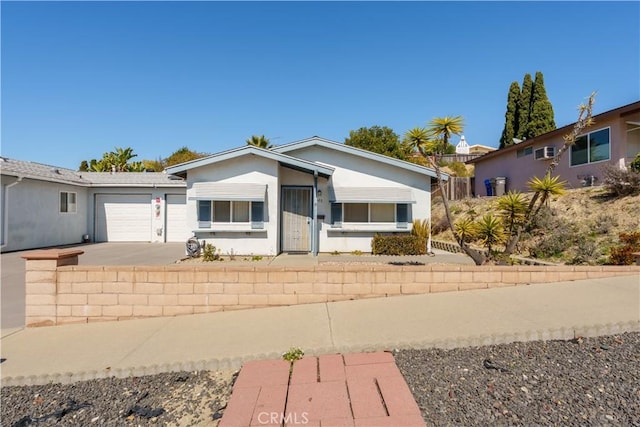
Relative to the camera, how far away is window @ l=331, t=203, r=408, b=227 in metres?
12.8

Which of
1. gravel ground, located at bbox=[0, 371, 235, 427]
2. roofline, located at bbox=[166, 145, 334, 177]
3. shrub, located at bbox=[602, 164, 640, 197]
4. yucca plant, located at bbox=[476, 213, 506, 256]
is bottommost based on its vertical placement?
gravel ground, located at bbox=[0, 371, 235, 427]

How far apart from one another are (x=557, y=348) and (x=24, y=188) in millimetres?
17961

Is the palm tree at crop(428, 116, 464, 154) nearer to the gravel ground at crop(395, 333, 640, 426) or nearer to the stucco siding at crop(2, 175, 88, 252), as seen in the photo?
the gravel ground at crop(395, 333, 640, 426)

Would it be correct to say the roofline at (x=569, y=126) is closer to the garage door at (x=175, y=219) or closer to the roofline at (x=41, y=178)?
the garage door at (x=175, y=219)

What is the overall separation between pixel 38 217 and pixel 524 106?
1398 inches

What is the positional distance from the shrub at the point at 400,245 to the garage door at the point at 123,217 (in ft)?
38.8

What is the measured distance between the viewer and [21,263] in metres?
10.5

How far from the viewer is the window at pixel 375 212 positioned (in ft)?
42.1

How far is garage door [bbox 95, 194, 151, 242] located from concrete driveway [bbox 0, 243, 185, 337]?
1.92 meters

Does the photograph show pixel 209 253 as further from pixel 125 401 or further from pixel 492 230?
pixel 492 230

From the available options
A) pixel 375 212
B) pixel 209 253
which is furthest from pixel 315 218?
pixel 209 253

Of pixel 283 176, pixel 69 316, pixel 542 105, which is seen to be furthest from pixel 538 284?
pixel 542 105

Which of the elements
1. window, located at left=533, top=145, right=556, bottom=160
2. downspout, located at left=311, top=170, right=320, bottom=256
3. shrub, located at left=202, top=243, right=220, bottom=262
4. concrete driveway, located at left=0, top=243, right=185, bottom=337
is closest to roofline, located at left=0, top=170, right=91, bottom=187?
concrete driveway, located at left=0, top=243, right=185, bottom=337

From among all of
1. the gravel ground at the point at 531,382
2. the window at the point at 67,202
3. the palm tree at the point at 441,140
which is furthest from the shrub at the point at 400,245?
the window at the point at 67,202
